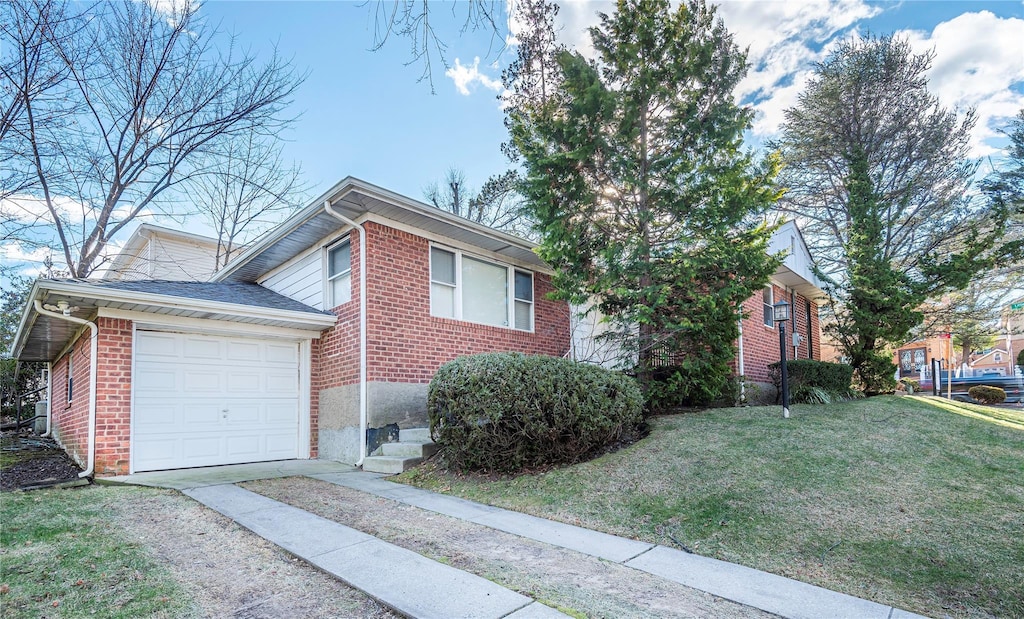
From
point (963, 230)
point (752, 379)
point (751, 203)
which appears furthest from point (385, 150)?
point (963, 230)

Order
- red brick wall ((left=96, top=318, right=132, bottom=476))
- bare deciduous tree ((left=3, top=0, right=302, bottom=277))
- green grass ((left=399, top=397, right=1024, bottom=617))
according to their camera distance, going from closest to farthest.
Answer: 1. green grass ((left=399, top=397, right=1024, bottom=617))
2. red brick wall ((left=96, top=318, right=132, bottom=476))
3. bare deciduous tree ((left=3, top=0, right=302, bottom=277))

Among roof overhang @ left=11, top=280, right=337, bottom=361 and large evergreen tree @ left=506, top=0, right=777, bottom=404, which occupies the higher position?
large evergreen tree @ left=506, top=0, right=777, bottom=404

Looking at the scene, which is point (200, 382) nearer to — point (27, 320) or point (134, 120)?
point (27, 320)

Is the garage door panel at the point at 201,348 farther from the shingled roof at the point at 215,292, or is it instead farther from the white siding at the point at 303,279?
the white siding at the point at 303,279

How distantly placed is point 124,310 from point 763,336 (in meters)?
13.3

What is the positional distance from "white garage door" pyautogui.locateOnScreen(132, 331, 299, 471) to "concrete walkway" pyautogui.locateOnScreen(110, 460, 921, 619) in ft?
6.56

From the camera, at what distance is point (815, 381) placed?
11758 millimetres

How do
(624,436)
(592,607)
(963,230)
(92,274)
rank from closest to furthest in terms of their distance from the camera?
(592,607), (624,436), (92,274), (963,230)

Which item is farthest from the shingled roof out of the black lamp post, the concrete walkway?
the black lamp post

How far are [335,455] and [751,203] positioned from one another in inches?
300

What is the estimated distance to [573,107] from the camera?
821 centimetres

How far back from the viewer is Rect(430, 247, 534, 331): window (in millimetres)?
9219

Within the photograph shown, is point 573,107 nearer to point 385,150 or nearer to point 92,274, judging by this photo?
point 385,150

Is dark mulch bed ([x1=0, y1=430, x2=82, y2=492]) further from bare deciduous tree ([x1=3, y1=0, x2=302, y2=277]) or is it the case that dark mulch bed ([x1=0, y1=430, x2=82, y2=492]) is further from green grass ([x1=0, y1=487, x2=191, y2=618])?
bare deciduous tree ([x1=3, y1=0, x2=302, y2=277])
